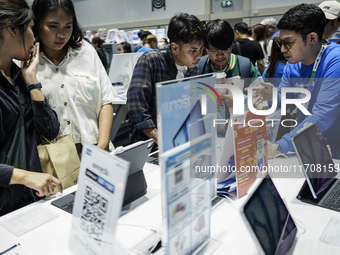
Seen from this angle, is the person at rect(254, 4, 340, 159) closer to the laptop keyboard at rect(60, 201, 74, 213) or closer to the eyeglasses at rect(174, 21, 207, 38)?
the eyeglasses at rect(174, 21, 207, 38)

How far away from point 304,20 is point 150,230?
154 centimetres

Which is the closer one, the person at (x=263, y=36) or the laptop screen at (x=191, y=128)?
the laptop screen at (x=191, y=128)

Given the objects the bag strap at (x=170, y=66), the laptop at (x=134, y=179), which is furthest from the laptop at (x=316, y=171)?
the bag strap at (x=170, y=66)

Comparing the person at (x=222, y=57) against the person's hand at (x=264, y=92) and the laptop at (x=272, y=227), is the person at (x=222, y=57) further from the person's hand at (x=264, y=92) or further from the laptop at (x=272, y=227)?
the laptop at (x=272, y=227)

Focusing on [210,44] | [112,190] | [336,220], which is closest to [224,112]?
[210,44]

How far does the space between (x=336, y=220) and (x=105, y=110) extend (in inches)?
55.0

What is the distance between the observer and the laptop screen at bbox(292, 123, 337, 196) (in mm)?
1210

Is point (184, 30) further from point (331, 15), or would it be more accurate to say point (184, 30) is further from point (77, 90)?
point (331, 15)

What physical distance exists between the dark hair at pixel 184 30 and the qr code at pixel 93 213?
49.3 inches

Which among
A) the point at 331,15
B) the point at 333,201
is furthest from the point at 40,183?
the point at 331,15

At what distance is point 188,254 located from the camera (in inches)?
35.2

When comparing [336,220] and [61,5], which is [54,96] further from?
[336,220]

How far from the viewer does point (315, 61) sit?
1839mm

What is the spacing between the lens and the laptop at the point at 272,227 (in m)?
0.83
